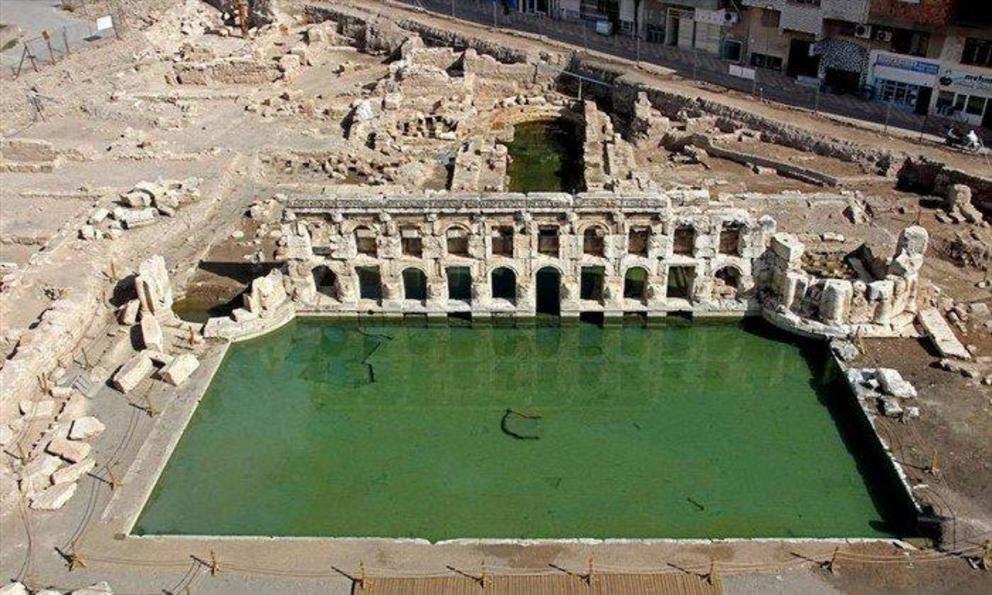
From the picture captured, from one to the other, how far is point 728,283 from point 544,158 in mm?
16877

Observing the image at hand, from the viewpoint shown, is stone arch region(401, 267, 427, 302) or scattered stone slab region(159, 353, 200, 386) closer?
scattered stone slab region(159, 353, 200, 386)

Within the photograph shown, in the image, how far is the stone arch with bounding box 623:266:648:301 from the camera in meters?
34.0

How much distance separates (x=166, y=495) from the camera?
26.0 meters

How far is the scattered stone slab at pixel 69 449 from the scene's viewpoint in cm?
2589

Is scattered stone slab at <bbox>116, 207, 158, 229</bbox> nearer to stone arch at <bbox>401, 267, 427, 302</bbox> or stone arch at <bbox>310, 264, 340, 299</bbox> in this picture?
stone arch at <bbox>310, 264, 340, 299</bbox>

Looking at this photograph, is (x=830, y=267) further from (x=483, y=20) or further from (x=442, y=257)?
(x=483, y=20)

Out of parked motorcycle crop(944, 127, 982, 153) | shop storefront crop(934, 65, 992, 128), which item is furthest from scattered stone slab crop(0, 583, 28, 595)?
shop storefront crop(934, 65, 992, 128)

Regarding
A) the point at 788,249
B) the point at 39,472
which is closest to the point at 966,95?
the point at 788,249

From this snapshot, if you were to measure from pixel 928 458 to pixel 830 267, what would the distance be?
1053 cm

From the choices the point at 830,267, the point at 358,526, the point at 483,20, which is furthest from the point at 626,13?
the point at 358,526

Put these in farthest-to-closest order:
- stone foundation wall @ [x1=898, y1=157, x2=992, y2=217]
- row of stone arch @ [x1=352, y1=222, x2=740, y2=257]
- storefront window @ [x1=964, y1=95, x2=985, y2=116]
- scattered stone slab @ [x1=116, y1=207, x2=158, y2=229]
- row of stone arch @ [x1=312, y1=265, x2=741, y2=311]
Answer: storefront window @ [x1=964, y1=95, x2=985, y2=116]
stone foundation wall @ [x1=898, y1=157, x2=992, y2=217]
scattered stone slab @ [x1=116, y1=207, x2=158, y2=229]
row of stone arch @ [x1=312, y1=265, x2=741, y2=311]
row of stone arch @ [x1=352, y1=222, x2=740, y2=257]

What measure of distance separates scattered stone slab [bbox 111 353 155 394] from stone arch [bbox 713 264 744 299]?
20.2 metres

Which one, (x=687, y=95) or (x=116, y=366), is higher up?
(x=687, y=95)

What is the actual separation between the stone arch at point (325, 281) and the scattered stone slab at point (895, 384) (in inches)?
756
